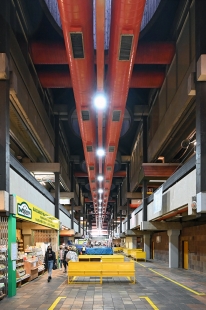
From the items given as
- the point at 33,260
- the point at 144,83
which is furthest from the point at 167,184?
the point at 33,260

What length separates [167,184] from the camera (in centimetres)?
1655

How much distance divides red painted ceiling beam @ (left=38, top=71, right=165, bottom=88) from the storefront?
5.03 meters

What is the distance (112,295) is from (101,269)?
281 cm

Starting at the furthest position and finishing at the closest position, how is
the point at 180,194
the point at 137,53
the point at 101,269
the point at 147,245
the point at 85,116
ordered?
1. the point at 147,245
2. the point at 137,53
3. the point at 101,269
4. the point at 85,116
5. the point at 180,194

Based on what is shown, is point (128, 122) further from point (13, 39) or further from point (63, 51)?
point (13, 39)

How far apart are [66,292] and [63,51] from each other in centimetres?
909

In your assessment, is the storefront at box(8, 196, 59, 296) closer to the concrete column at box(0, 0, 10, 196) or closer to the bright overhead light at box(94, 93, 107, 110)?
the concrete column at box(0, 0, 10, 196)

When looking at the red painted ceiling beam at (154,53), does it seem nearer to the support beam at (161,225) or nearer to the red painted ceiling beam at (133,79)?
the red painted ceiling beam at (133,79)

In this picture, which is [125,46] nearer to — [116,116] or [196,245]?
[116,116]

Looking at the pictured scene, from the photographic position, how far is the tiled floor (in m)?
10.4

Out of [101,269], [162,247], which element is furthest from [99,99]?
[162,247]

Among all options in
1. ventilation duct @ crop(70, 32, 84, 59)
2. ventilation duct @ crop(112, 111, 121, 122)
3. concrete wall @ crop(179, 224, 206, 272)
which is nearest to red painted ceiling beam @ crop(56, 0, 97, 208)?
ventilation duct @ crop(70, 32, 84, 59)

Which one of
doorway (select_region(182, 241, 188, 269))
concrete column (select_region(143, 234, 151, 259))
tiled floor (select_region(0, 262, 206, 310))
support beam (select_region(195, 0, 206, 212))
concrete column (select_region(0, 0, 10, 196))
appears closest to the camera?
tiled floor (select_region(0, 262, 206, 310))

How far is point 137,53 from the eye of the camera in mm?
15523
